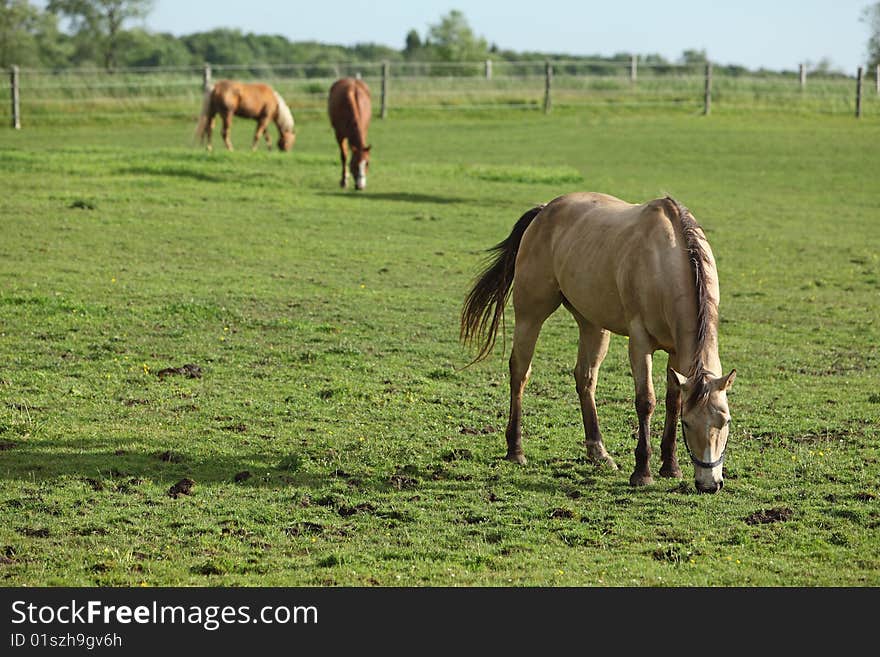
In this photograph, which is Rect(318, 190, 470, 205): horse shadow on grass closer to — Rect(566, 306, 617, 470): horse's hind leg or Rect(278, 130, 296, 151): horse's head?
Rect(278, 130, 296, 151): horse's head

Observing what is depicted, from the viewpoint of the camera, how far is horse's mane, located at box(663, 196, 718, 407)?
6.25 metres

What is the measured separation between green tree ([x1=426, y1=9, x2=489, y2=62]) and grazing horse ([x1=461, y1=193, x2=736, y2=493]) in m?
80.5

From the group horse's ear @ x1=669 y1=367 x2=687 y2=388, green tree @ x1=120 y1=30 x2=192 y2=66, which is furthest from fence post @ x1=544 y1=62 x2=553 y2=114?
green tree @ x1=120 y1=30 x2=192 y2=66

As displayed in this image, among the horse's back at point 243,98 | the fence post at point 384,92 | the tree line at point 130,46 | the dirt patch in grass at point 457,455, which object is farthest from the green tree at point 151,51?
the dirt patch in grass at point 457,455

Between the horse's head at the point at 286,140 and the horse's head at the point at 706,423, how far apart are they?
23.4m

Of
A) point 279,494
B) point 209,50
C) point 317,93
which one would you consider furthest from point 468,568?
point 209,50

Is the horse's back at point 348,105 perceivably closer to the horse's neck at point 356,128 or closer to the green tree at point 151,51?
the horse's neck at point 356,128

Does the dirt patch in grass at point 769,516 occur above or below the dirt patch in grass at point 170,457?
below

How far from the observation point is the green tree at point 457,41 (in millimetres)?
86875

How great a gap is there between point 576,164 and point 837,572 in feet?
67.7

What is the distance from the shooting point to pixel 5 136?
2838 cm

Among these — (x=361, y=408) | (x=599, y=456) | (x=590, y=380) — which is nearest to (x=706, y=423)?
(x=599, y=456)

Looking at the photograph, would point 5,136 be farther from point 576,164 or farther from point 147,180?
point 576,164

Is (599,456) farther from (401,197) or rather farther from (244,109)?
(244,109)
